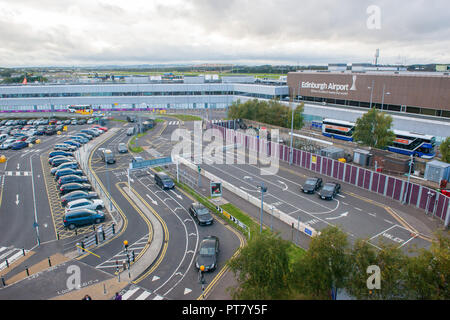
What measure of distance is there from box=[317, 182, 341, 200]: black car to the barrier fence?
3.26 m

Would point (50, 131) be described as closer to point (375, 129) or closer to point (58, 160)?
point (58, 160)

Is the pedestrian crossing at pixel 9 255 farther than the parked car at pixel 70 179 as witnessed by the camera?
No

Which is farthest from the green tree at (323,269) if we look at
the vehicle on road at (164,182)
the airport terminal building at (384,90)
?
the airport terminal building at (384,90)

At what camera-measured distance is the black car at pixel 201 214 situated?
25.2 m

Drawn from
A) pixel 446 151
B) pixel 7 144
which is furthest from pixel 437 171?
pixel 7 144

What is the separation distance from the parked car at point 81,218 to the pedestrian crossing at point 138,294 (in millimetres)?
9938

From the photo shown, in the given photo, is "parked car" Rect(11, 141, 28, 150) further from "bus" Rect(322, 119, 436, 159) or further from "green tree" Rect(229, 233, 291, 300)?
"bus" Rect(322, 119, 436, 159)

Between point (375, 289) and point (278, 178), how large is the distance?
23.8 meters

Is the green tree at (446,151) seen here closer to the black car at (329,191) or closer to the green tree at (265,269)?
the black car at (329,191)

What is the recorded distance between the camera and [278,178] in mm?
35969
